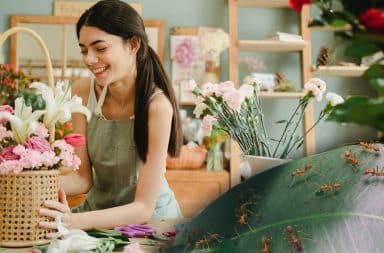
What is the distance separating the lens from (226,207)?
2.54 feet

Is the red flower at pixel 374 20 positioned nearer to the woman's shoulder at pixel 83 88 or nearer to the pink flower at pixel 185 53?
the woman's shoulder at pixel 83 88

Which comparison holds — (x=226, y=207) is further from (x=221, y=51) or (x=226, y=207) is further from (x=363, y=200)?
(x=221, y=51)

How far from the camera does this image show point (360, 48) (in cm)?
37

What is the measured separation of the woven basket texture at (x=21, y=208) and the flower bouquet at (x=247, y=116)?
0.44m

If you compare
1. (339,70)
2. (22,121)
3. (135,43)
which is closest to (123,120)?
(135,43)

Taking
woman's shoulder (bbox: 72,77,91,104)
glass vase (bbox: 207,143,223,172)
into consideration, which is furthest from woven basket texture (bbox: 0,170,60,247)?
glass vase (bbox: 207,143,223,172)

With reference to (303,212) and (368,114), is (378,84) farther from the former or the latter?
(303,212)

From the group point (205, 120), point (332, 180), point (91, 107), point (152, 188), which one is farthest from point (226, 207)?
point (91, 107)

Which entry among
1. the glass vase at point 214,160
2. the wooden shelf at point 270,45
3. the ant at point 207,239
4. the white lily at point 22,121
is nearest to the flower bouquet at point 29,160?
the white lily at point 22,121

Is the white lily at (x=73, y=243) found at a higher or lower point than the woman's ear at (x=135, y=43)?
lower

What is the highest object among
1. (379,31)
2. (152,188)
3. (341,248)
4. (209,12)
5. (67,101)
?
(209,12)

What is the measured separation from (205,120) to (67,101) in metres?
0.39

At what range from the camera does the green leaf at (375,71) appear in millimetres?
374

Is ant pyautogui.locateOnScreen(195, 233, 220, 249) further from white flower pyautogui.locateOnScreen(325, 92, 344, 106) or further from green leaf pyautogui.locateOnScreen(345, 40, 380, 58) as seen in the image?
white flower pyautogui.locateOnScreen(325, 92, 344, 106)
